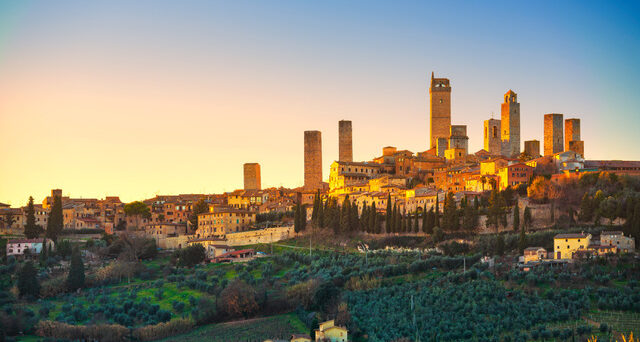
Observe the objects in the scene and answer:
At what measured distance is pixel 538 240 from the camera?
138ft

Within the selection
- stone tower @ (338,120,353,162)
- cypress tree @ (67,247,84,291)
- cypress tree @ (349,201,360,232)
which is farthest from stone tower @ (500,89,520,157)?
cypress tree @ (67,247,84,291)

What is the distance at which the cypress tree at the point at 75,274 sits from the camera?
45.5 metres

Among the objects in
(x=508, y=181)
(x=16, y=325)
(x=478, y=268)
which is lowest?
(x=16, y=325)

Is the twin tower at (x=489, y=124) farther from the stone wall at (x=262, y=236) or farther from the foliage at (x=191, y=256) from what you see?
the foliage at (x=191, y=256)

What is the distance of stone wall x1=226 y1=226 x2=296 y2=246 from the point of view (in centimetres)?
5566

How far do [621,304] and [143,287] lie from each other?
84.3ft

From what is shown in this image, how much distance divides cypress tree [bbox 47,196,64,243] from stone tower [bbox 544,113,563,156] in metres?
38.0

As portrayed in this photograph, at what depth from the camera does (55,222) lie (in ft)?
178

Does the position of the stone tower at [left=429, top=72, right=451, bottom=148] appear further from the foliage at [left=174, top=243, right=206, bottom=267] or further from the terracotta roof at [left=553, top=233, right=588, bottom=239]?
the terracotta roof at [left=553, top=233, right=588, bottom=239]

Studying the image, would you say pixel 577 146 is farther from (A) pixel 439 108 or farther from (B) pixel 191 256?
(B) pixel 191 256

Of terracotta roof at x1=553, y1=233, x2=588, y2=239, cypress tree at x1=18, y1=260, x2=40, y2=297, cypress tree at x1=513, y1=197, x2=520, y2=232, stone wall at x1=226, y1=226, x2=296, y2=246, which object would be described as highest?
cypress tree at x1=513, y1=197, x2=520, y2=232

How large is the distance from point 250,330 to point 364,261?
906 cm

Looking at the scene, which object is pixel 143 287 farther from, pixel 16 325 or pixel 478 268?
pixel 478 268

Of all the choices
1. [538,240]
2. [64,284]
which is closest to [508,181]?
[538,240]
